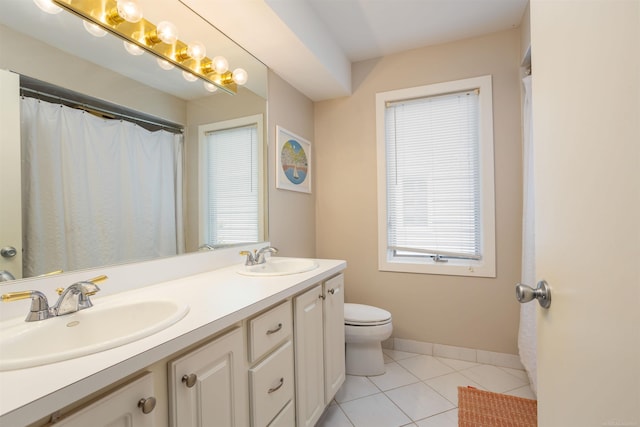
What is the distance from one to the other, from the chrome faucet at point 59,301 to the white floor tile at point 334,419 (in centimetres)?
134

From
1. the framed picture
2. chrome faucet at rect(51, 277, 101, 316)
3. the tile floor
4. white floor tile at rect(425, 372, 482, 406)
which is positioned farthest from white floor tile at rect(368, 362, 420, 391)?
chrome faucet at rect(51, 277, 101, 316)

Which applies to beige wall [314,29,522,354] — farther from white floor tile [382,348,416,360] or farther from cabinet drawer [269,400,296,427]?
cabinet drawer [269,400,296,427]

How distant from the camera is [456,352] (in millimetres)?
2383

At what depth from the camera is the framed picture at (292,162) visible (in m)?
2.24

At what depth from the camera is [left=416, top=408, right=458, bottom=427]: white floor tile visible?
5.40 feet

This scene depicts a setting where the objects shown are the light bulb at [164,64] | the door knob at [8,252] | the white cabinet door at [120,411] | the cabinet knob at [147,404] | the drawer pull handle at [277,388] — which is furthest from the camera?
the light bulb at [164,64]

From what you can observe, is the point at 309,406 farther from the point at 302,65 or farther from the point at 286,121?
the point at 302,65

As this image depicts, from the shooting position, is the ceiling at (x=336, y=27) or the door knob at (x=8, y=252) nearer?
the door knob at (x=8, y=252)

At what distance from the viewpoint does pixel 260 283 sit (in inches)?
52.3

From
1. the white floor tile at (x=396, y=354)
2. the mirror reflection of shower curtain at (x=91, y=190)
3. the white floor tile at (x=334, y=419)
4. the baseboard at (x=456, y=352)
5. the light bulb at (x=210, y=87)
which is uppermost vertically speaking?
the light bulb at (x=210, y=87)

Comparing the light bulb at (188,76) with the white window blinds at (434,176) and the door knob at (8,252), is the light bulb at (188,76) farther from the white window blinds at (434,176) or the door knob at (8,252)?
the white window blinds at (434,176)

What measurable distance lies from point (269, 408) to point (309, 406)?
1.16 ft

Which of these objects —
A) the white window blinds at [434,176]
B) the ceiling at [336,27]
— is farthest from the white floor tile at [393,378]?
the ceiling at [336,27]

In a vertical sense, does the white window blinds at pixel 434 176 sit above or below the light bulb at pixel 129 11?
below
